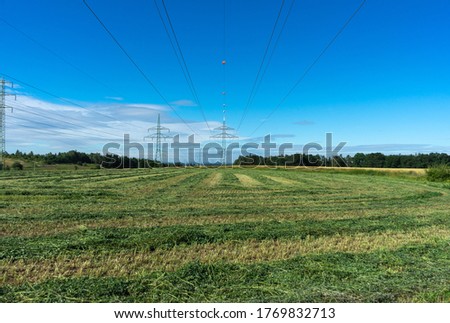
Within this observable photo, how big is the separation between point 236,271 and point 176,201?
12124mm

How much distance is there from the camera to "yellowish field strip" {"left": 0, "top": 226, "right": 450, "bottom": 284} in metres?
6.58

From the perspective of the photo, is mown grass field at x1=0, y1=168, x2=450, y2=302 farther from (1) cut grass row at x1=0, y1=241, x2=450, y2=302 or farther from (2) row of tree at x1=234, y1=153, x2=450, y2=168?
(2) row of tree at x1=234, y1=153, x2=450, y2=168

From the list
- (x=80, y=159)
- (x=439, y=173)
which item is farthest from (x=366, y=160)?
(x=80, y=159)

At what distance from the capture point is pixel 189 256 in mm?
7832

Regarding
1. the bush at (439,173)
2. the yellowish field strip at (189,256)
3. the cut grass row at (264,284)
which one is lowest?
the yellowish field strip at (189,256)

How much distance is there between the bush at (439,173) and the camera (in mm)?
49781

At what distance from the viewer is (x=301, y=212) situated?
1537 cm

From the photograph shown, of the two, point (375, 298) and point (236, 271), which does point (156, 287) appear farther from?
point (375, 298)

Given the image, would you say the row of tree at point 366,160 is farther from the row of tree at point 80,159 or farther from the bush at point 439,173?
the row of tree at point 80,159

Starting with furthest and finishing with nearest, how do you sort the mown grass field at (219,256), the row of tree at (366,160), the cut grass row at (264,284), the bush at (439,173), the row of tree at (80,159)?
the row of tree at (366,160) < the row of tree at (80,159) < the bush at (439,173) < the mown grass field at (219,256) < the cut grass row at (264,284)

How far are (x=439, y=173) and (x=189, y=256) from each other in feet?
175

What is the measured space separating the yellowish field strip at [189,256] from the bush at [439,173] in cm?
4640

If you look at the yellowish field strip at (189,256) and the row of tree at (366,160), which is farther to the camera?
the row of tree at (366,160)

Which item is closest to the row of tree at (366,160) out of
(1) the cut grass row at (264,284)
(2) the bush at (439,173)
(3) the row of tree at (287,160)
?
(3) the row of tree at (287,160)
